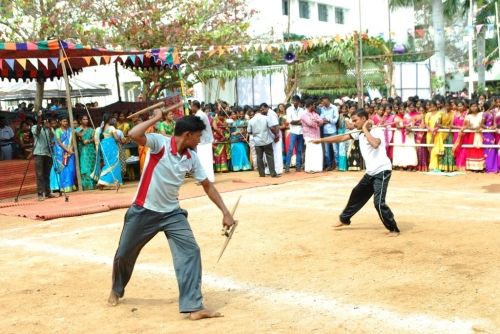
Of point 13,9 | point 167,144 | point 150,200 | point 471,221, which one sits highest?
point 13,9

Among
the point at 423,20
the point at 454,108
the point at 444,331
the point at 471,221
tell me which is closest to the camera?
the point at 444,331

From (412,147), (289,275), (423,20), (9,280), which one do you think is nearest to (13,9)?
(412,147)

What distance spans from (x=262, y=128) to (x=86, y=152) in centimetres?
367

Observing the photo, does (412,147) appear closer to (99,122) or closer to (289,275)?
(99,122)

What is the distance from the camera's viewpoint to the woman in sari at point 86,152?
13125mm

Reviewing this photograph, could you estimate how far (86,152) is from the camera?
13156mm

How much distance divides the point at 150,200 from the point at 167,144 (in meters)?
0.45

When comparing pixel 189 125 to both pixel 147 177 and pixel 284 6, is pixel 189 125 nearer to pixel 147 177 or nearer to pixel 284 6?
pixel 147 177

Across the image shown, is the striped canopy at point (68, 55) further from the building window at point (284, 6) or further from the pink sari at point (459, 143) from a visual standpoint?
the building window at point (284, 6)

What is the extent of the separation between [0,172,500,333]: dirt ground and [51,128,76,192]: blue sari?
Result: 3229mm

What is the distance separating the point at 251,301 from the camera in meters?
5.29

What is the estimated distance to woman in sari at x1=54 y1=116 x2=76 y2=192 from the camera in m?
12.8

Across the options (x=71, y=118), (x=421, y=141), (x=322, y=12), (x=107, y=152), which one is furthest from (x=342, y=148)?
Result: (x=322, y=12)

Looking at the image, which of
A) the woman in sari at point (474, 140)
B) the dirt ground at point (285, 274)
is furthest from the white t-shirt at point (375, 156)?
the woman in sari at point (474, 140)
